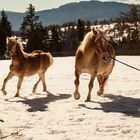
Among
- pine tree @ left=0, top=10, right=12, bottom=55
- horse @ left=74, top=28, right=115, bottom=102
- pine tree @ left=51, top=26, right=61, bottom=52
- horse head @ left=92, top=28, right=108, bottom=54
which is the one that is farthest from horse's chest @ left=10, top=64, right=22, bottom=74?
pine tree @ left=51, top=26, right=61, bottom=52

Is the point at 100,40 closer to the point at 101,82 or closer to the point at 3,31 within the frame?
the point at 101,82

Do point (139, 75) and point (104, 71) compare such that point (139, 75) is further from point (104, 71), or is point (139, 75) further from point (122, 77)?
point (104, 71)

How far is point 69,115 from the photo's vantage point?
1037 centimetres

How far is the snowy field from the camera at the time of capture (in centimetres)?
846

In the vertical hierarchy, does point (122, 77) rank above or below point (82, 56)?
below

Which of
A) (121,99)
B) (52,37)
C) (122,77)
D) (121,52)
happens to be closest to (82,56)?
(121,99)

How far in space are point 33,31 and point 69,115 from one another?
60.2m

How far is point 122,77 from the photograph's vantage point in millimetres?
18812

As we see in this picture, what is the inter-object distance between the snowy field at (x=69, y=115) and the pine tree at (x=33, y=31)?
5109 cm

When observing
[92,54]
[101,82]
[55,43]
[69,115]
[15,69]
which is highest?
[92,54]

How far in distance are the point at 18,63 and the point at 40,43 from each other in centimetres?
5336

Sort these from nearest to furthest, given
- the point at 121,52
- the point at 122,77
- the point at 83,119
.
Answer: the point at 83,119
the point at 122,77
the point at 121,52

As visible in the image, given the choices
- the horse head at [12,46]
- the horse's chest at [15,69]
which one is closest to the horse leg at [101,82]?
the horse's chest at [15,69]

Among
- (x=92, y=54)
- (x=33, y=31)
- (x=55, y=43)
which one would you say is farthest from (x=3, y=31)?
(x=92, y=54)
